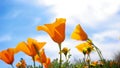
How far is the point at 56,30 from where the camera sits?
2793 millimetres

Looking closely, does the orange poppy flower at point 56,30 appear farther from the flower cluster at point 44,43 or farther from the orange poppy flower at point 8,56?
the orange poppy flower at point 8,56

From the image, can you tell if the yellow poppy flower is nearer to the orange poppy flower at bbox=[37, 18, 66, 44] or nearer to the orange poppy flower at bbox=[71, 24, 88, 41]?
the orange poppy flower at bbox=[71, 24, 88, 41]

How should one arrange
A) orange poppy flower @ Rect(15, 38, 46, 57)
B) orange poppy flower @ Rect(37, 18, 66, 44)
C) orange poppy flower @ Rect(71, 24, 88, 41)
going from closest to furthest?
1. orange poppy flower @ Rect(37, 18, 66, 44)
2. orange poppy flower @ Rect(15, 38, 46, 57)
3. orange poppy flower @ Rect(71, 24, 88, 41)

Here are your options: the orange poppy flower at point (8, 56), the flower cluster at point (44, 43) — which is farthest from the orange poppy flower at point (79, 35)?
the orange poppy flower at point (8, 56)

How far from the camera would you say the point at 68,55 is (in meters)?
5.38

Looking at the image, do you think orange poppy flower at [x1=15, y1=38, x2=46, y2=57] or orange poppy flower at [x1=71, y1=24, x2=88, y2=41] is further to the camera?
orange poppy flower at [x1=71, y1=24, x2=88, y2=41]

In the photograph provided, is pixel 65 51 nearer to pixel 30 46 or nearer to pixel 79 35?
pixel 79 35

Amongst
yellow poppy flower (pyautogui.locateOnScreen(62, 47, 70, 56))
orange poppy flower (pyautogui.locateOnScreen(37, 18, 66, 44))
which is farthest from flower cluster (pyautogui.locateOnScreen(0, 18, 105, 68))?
yellow poppy flower (pyautogui.locateOnScreen(62, 47, 70, 56))

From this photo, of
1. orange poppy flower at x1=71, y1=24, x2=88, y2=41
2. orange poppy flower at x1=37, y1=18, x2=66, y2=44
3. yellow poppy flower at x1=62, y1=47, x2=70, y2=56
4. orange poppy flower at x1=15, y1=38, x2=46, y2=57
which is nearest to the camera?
orange poppy flower at x1=37, y1=18, x2=66, y2=44

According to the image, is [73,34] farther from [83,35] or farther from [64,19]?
[64,19]

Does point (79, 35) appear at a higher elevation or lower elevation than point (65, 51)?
lower

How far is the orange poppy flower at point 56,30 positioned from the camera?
108 inches

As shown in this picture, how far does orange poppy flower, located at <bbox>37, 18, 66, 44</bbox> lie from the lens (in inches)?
108

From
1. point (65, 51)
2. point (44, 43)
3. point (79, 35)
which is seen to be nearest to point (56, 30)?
point (44, 43)
